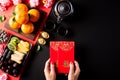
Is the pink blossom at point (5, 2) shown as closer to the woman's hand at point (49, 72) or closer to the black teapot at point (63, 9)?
the black teapot at point (63, 9)

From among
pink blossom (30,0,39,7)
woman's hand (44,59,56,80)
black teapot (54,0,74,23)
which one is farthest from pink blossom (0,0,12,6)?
woman's hand (44,59,56,80)

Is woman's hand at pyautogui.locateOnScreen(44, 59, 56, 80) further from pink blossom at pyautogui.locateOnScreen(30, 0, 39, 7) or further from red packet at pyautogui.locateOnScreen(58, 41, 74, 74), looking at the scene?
pink blossom at pyautogui.locateOnScreen(30, 0, 39, 7)

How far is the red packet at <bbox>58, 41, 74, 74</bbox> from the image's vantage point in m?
1.17

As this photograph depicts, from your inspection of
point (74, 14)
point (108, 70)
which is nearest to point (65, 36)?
point (74, 14)

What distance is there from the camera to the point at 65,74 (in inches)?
47.8

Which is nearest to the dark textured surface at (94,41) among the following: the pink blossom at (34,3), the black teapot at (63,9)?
the black teapot at (63,9)

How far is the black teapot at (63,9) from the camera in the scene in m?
1.22

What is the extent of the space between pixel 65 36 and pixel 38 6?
0.18 m

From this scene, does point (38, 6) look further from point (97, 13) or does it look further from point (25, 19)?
point (97, 13)

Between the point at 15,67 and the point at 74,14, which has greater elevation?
the point at 74,14

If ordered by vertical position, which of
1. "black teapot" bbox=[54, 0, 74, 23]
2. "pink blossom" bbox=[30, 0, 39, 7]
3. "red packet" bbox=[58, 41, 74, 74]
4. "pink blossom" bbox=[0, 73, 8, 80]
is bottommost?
"pink blossom" bbox=[0, 73, 8, 80]

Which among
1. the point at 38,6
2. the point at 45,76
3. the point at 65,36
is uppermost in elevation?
the point at 38,6

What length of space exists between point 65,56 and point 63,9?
7.8 inches

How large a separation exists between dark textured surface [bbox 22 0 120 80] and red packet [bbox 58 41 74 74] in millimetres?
77
